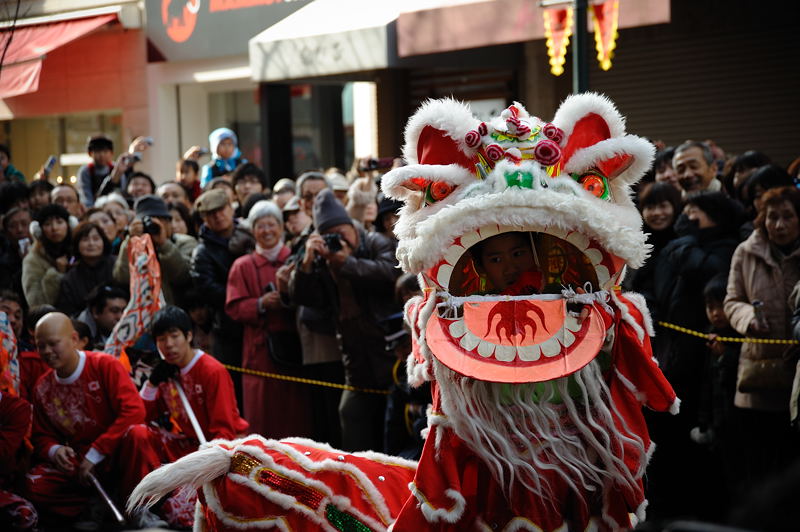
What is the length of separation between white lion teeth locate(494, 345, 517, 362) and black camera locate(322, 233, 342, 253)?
2986 millimetres

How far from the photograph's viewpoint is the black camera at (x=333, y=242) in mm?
6184

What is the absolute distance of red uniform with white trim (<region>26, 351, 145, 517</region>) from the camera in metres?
5.99

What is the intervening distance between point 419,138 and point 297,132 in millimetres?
12469

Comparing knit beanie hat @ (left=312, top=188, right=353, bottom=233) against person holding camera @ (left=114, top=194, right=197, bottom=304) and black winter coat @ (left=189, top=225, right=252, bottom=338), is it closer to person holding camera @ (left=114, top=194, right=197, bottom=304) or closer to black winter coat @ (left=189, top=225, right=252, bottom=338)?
black winter coat @ (left=189, top=225, right=252, bottom=338)

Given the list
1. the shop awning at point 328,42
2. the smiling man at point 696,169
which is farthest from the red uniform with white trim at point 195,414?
the shop awning at point 328,42

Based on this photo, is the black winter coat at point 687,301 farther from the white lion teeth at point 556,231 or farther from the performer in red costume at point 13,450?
the performer in red costume at point 13,450

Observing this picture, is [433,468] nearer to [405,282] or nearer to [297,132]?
[405,282]

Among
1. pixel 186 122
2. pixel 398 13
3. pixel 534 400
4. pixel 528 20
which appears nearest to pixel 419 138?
pixel 534 400

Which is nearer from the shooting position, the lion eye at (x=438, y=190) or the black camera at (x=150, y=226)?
the lion eye at (x=438, y=190)

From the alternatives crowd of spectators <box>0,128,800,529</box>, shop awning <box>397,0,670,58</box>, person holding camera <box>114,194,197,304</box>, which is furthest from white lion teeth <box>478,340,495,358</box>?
shop awning <box>397,0,670,58</box>

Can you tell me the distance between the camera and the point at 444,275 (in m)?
3.38

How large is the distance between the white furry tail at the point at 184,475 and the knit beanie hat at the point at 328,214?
9.06 feet

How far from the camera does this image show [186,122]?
1630 centimetres

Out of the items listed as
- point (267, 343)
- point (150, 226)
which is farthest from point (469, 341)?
point (150, 226)
